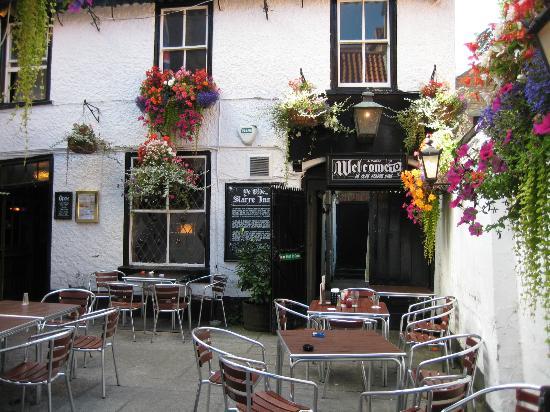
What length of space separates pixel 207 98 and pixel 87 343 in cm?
474

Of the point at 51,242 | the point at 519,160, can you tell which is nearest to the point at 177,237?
the point at 51,242

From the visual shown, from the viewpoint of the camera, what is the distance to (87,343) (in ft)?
16.6

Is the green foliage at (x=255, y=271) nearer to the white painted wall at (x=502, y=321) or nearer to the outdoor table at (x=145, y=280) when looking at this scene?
the outdoor table at (x=145, y=280)

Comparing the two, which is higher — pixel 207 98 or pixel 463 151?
pixel 207 98

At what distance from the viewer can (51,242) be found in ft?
30.4

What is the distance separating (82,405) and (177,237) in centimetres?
447

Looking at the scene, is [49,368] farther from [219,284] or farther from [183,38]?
[183,38]

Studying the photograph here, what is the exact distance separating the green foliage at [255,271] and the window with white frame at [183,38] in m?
3.42

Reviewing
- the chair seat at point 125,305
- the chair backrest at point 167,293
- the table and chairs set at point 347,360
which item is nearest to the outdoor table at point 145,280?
the chair seat at point 125,305

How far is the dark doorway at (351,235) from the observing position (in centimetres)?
1540

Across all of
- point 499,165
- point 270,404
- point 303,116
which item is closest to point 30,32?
point 270,404

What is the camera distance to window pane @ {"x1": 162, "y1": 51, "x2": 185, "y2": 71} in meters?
9.11

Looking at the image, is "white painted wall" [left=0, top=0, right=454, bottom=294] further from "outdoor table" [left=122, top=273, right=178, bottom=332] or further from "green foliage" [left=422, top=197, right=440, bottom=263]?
"green foliage" [left=422, top=197, right=440, bottom=263]

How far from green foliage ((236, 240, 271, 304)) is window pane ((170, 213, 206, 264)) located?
0.89 m
